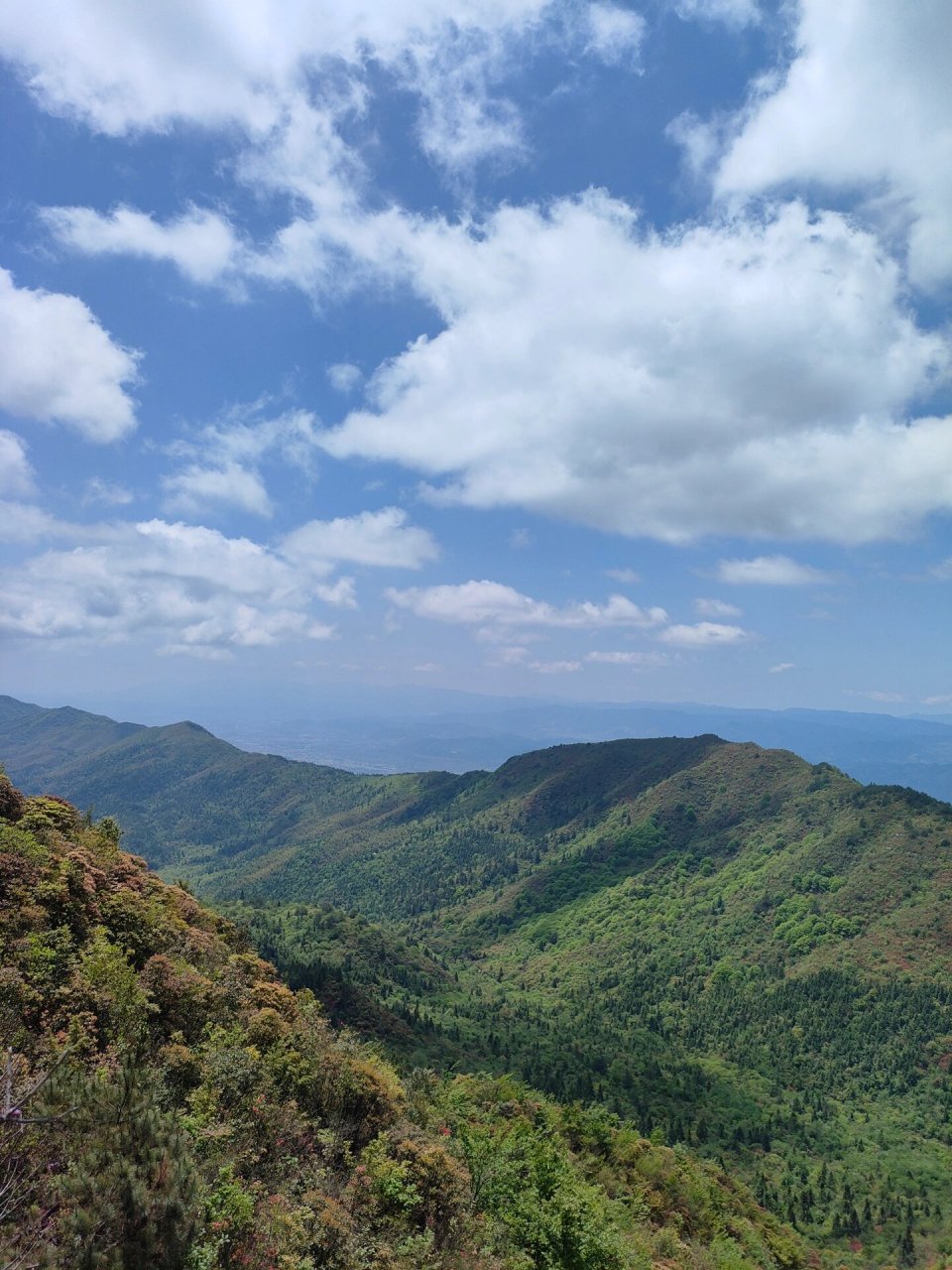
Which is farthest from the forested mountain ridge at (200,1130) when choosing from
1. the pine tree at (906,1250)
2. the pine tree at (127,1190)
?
the pine tree at (906,1250)

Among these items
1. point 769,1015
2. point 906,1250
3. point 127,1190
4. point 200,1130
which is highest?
point 127,1190

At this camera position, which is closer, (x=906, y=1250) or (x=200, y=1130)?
(x=200, y=1130)

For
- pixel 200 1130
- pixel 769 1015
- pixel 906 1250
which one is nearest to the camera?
pixel 200 1130

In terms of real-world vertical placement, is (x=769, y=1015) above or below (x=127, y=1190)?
below

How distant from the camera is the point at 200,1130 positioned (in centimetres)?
2017

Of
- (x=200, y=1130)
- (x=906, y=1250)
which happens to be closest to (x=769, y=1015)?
(x=906, y=1250)

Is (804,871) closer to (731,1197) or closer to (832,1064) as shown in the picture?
(832,1064)

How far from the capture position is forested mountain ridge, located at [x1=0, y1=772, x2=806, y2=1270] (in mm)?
13875

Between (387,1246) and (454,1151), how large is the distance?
1223 centimetres

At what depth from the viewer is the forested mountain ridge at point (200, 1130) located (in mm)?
13875

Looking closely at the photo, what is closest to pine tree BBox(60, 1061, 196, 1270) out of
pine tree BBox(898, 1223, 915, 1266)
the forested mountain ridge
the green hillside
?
the forested mountain ridge

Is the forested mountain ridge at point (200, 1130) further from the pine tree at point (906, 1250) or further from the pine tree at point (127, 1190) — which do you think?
the pine tree at point (906, 1250)

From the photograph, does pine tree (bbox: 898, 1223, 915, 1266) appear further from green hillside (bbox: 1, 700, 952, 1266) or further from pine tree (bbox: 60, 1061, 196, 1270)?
pine tree (bbox: 60, 1061, 196, 1270)

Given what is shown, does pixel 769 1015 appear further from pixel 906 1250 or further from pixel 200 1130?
pixel 200 1130
